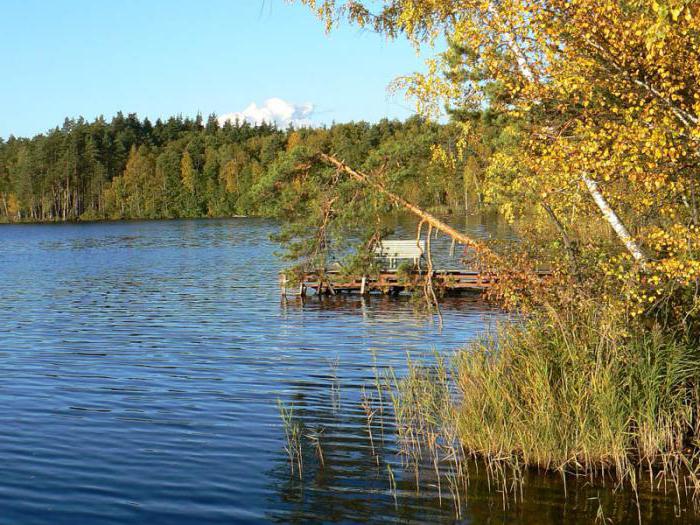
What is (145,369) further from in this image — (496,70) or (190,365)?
(496,70)

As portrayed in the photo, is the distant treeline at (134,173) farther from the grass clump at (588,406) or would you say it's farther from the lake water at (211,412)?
the grass clump at (588,406)

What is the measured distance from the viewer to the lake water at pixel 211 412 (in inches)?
345

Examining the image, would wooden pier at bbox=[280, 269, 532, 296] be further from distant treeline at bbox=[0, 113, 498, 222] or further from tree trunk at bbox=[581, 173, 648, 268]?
distant treeline at bbox=[0, 113, 498, 222]

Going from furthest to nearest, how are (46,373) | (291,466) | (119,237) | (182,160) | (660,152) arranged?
1. (182,160)
2. (119,237)
3. (46,373)
4. (291,466)
5. (660,152)

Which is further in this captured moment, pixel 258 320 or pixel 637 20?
pixel 258 320

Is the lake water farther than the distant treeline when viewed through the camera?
No

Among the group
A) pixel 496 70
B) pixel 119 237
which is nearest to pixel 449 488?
pixel 496 70

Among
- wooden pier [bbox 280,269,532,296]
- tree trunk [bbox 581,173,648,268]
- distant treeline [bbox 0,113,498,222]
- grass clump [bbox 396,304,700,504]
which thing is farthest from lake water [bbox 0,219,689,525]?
distant treeline [bbox 0,113,498,222]

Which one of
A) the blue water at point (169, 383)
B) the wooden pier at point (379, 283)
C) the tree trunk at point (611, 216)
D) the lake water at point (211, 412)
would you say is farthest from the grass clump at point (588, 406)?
the wooden pier at point (379, 283)

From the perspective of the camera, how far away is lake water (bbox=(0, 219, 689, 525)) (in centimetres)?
877

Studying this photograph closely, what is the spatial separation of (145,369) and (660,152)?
492 inches

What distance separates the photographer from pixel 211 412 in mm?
13219

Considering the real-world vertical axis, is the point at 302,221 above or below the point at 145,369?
above

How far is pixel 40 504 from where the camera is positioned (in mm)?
9008
